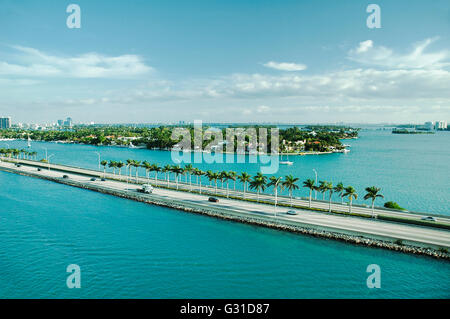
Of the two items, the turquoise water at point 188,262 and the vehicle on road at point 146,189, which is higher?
the vehicle on road at point 146,189

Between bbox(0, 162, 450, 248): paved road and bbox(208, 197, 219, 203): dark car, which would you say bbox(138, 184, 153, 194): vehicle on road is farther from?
bbox(208, 197, 219, 203): dark car

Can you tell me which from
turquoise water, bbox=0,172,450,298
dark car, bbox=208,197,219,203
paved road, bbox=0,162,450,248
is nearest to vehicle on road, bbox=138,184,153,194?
paved road, bbox=0,162,450,248

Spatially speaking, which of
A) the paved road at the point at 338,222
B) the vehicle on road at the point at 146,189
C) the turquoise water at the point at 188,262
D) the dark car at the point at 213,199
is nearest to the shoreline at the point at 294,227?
the paved road at the point at 338,222

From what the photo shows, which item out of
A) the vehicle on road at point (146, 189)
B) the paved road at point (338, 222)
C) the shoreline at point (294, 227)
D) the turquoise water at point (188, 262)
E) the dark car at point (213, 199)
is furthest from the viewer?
the vehicle on road at point (146, 189)

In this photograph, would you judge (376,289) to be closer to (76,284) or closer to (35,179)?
(76,284)

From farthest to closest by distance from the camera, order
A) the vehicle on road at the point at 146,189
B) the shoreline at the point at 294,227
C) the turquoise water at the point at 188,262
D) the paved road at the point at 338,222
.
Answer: the vehicle on road at the point at 146,189
the paved road at the point at 338,222
the shoreline at the point at 294,227
the turquoise water at the point at 188,262

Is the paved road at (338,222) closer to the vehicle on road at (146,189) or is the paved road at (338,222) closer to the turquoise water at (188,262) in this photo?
the vehicle on road at (146,189)

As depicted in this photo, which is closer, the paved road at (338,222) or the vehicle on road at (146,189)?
the paved road at (338,222)

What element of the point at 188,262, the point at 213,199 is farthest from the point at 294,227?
the point at 213,199
